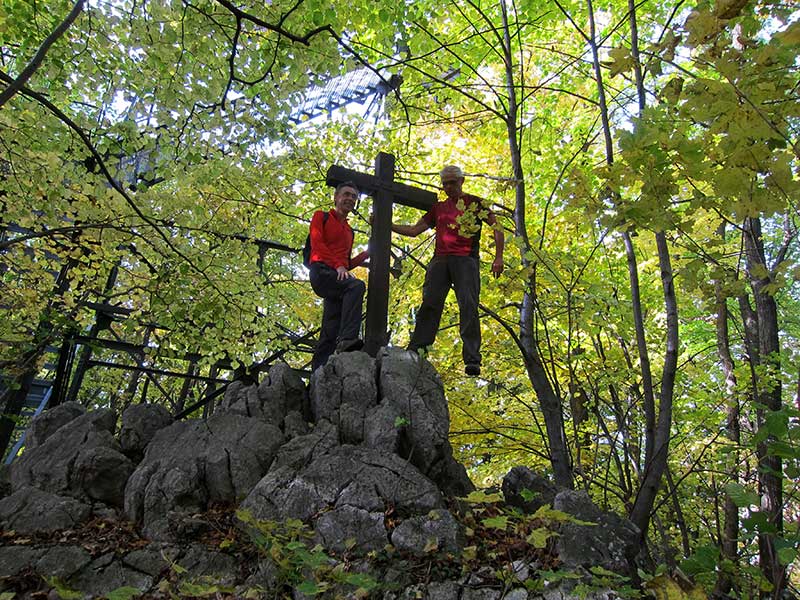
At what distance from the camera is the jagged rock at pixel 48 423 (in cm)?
486

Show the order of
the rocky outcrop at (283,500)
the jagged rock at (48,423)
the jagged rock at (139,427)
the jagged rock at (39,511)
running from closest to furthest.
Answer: the rocky outcrop at (283,500)
the jagged rock at (39,511)
the jagged rock at (139,427)
the jagged rock at (48,423)

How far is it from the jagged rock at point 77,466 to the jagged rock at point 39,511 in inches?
6.1

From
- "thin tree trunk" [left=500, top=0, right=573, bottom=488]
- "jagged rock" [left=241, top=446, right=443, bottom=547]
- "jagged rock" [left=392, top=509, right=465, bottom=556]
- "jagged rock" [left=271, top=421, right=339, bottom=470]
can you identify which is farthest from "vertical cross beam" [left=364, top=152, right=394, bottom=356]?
"jagged rock" [left=392, top=509, right=465, bottom=556]

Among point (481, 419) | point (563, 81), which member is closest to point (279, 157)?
point (563, 81)

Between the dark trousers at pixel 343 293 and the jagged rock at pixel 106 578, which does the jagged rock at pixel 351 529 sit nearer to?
the jagged rock at pixel 106 578

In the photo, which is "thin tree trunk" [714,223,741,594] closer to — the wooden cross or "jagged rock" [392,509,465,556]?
the wooden cross

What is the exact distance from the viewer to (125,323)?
5566 millimetres

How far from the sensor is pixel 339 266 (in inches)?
206

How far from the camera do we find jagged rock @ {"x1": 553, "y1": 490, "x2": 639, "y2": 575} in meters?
2.86

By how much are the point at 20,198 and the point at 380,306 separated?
12.5 ft

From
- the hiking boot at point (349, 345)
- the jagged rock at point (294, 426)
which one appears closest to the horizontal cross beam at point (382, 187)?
the hiking boot at point (349, 345)

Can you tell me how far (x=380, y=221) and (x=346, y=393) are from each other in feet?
6.34

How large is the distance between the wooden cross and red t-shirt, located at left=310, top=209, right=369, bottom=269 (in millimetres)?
279

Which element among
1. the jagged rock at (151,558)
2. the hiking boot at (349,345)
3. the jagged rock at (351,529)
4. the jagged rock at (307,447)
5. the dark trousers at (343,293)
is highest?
the dark trousers at (343,293)
